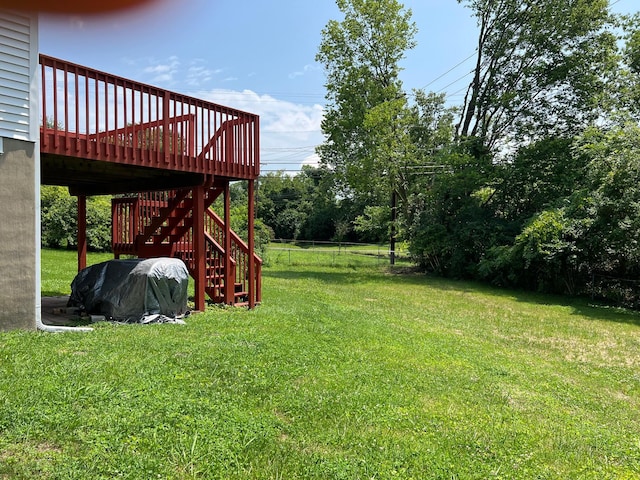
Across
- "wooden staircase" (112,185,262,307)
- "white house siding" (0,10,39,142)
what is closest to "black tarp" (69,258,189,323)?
"wooden staircase" (112,185,262,307)

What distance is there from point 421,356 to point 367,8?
17.7 m

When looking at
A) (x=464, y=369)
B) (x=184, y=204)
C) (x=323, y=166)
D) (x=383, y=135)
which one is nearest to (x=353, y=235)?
(x=323, y=166)

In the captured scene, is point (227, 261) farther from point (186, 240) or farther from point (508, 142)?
point (508, 142)

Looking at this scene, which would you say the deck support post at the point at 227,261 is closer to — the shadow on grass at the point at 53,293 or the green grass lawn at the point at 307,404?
the green grass lawn at the point at 307,404

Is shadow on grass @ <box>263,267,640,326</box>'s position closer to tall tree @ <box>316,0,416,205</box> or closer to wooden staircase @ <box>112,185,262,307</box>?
tall tree @ <box>316,0,416,205</box>

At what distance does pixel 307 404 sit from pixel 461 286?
1332cm

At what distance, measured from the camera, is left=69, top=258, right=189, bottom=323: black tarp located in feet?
21.9

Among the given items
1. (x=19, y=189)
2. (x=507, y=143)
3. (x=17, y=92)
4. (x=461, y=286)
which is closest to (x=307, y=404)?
(x=19, y=189)

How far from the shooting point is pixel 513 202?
18.3 m

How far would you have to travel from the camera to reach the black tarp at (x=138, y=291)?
21.9 feet

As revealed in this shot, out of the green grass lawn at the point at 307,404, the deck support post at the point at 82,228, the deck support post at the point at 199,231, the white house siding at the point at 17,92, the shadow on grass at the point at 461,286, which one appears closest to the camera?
the green grass lawn at the point at 307,404

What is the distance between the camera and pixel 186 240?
359 inches

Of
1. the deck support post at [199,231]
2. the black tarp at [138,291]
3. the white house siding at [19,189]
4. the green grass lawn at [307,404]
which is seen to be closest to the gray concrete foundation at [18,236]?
the white house siding at [19,189]

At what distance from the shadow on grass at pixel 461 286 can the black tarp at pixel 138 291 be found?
9.18 m
